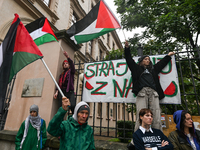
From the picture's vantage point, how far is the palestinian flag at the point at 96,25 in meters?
2.98

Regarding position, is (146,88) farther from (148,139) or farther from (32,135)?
(32,135)

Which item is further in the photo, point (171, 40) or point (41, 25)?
point (171, 40)

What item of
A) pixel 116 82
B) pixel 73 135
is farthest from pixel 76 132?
pixel 116 82

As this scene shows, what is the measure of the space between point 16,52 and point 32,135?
1695mm

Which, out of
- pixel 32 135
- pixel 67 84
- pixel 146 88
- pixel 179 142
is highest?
pixel 67 84

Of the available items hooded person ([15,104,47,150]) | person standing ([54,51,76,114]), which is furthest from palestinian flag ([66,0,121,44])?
hooded person ([15,104,47,150])

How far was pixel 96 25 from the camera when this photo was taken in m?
3.23

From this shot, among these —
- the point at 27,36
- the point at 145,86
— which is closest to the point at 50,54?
the point at 27,36

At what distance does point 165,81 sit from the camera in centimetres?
330

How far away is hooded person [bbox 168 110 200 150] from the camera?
2.01 metres

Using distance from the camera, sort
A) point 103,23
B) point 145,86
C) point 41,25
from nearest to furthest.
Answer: point 145,86
point 103,23
point 41,25

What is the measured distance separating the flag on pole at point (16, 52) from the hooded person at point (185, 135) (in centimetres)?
260

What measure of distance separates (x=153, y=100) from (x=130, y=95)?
0.92 meters

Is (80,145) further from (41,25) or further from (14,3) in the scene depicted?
(14,3)
